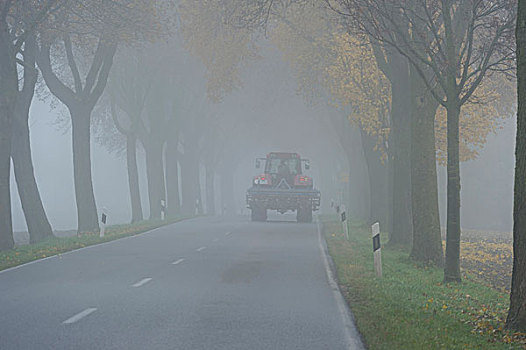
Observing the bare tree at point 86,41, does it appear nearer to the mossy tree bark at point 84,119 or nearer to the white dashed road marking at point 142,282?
the mossy tree bark at point 84,119

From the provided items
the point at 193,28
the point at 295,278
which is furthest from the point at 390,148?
the point at 295,278

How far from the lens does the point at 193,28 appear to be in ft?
97.1

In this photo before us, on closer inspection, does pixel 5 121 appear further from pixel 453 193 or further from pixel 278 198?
pixel 278 198

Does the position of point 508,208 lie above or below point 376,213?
below

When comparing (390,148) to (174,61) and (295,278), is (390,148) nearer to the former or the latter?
(295,278)

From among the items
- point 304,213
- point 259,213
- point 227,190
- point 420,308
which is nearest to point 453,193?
point 420,308

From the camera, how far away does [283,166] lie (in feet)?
137

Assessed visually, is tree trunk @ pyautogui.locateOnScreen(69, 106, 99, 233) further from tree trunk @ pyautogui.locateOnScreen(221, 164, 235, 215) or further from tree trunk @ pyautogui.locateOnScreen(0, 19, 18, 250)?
tree trunk @ pyautogui.locateOnScreen(221, 164, 235, 215)

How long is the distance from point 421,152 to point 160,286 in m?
7.95

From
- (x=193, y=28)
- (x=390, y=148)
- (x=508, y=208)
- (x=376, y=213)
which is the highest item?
(x=193, y=28)

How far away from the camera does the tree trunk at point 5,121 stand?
20.7 m

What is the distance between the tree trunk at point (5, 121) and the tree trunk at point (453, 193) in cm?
1187

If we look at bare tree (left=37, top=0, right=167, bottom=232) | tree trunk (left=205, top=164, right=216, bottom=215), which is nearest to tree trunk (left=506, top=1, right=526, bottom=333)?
bare tree (left=37, top=0, right=167, bottom=232)

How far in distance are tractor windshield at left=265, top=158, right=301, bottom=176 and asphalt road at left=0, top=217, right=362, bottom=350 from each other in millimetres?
20953
